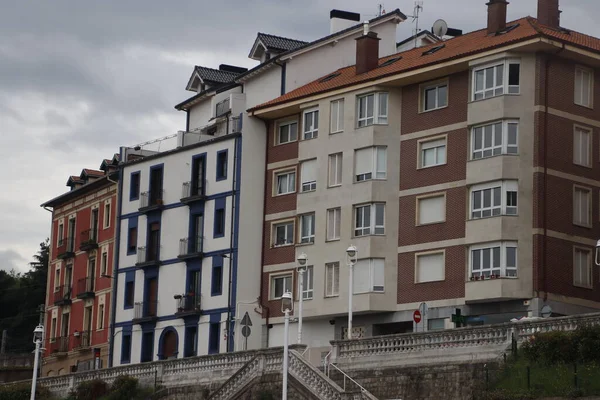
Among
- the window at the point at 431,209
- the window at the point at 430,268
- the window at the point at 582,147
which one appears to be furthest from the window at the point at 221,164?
the window at the point at 582,147

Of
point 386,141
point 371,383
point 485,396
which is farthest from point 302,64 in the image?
point 485,396

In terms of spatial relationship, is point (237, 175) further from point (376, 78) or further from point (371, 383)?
point (371, 383)

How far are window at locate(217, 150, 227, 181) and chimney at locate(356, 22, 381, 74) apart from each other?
925 centimetres

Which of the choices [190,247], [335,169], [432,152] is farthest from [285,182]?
[432,152]

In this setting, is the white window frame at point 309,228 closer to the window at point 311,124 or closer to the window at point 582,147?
the window at point 311,124

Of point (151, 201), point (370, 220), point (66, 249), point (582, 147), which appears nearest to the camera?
point (582, 147)

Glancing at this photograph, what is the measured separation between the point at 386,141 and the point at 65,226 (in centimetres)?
3189

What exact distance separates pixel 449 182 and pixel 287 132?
12.7m

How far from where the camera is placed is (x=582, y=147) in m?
66.4

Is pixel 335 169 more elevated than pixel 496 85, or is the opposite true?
pixel 496 85

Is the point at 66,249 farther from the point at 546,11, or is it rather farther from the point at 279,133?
the point at 546,11

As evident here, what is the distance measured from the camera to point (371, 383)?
54.3 m

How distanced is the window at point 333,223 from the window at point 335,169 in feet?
4.33

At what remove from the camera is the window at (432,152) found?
68.0 m
